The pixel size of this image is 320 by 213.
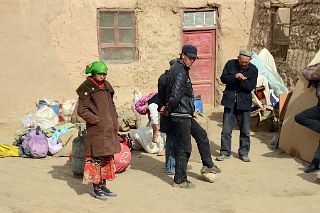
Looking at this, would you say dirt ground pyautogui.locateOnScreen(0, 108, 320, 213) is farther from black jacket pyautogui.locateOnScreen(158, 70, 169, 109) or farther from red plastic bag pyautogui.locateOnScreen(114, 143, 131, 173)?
black jacket pyautogui.locateOnScreen(158, 70, 169, 109)

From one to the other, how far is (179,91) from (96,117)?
1.15m

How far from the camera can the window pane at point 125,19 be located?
39.8ft

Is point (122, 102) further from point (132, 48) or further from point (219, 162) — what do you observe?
point (219, 162)

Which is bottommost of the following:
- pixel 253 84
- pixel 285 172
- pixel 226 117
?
pixel 285 172

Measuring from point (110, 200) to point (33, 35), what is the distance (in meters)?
6.56

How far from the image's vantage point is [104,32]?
12.1 meters

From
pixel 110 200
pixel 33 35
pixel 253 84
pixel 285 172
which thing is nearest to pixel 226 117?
pixel 253 84

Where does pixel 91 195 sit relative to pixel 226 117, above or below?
below

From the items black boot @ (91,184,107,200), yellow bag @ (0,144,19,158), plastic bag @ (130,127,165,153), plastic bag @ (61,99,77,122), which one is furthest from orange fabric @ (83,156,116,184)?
plastic bag @ (61,99,77,122)

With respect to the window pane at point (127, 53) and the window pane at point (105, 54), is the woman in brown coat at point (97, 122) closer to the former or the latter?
the window pane at point (105, 54)

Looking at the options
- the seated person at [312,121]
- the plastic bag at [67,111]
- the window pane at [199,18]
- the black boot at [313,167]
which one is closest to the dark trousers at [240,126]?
the seated person at [312,121]

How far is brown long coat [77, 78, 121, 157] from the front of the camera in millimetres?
5859

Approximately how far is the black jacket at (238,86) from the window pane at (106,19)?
16.6 feet

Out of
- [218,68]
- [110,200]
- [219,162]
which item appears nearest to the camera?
[110,200]
